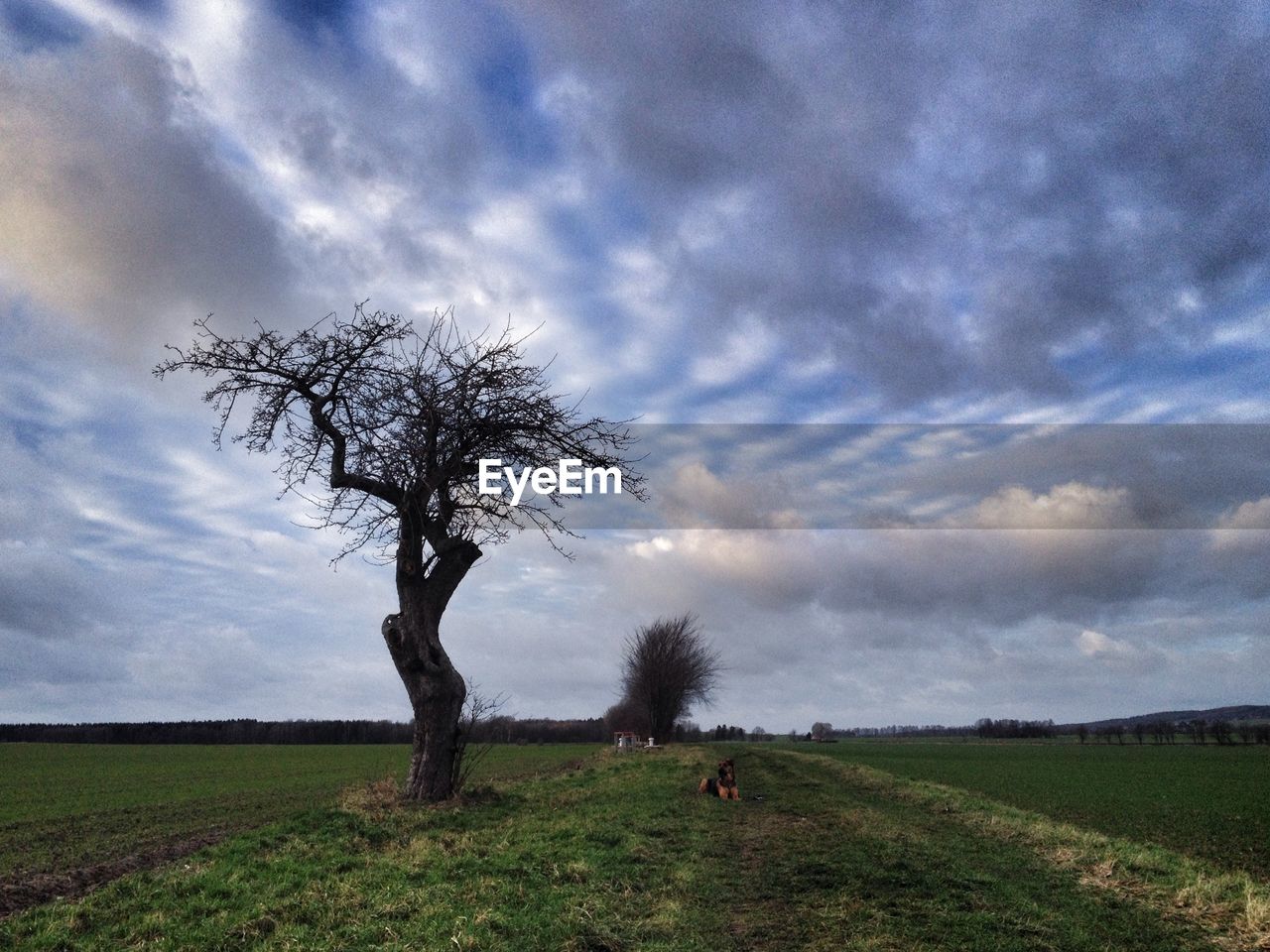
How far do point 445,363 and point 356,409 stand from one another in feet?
6.93

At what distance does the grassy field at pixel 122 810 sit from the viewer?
1299cm

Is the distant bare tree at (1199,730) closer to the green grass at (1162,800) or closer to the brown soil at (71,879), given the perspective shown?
the green grass at (1162,800)

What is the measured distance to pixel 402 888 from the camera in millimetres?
8492

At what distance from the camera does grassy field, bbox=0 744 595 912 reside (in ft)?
42.6

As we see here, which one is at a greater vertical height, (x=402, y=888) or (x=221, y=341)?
(x=221, y=341)

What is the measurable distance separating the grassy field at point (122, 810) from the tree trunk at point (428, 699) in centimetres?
409

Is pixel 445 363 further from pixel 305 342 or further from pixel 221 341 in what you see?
pixel 221 341

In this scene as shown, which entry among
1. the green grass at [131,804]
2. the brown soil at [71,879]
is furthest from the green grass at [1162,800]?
the green grass at [131,804]

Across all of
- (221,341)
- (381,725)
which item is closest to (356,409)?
(221,341)

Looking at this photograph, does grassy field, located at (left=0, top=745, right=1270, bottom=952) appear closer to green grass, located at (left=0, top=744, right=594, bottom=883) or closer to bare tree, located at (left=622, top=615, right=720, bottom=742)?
green grass, located at (left=0, top=744, right=594, bottom=883)

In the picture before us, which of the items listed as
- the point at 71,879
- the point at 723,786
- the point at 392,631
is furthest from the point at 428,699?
the point at 723,786

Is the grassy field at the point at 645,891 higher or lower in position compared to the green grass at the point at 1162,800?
higher

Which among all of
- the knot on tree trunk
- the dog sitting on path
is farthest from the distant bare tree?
the knot on tree trunk

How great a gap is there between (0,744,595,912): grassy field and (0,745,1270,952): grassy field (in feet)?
10.3
